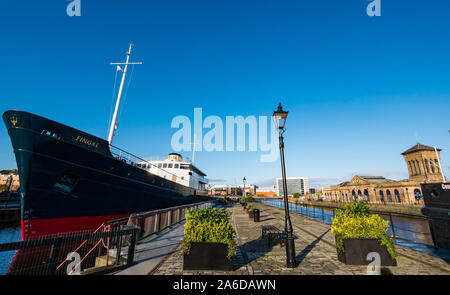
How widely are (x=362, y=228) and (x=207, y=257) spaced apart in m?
4.25

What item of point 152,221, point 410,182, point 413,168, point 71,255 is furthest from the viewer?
point 413,168

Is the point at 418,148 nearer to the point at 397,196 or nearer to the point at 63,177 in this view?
the point at 397,196

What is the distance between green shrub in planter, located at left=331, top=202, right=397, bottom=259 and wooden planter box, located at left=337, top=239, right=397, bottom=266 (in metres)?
0.10

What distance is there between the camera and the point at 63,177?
976 cm

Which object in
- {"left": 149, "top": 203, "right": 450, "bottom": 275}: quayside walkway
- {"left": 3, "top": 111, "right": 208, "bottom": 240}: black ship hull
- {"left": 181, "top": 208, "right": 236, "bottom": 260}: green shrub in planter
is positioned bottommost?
{"left": 149, "top": 203, "right": 450, "bottom": 275}: quayside walkway

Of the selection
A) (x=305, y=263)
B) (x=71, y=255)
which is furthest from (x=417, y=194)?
(x=71, y=255)

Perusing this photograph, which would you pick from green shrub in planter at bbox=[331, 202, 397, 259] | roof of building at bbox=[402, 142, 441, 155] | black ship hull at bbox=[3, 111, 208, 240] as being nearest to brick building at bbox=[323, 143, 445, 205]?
roof of building at bbox=[402, 142, 441, 155]

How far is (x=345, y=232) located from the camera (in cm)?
500

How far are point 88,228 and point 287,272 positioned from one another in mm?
11227

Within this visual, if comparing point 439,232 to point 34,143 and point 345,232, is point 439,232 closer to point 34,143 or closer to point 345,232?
point 345,232

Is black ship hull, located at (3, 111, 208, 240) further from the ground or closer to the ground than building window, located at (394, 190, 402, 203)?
further from the ground

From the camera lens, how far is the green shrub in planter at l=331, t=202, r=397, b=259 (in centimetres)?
470

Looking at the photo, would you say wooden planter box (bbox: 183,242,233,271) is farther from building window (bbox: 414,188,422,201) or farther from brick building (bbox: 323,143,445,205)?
→ building window (bbox: 414,188,422,201)
